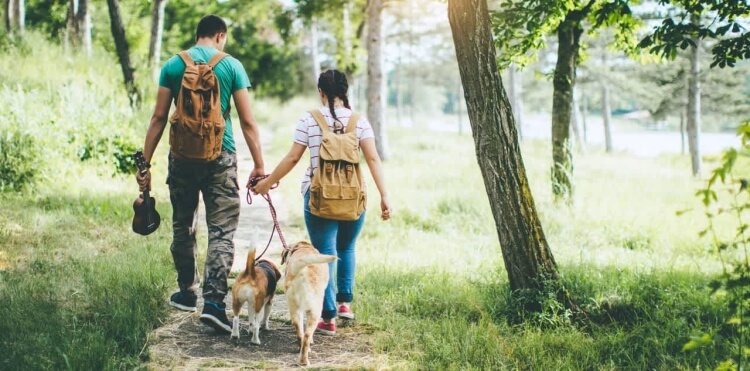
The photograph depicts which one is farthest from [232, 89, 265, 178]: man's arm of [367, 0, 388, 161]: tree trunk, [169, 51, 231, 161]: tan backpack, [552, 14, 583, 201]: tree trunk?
[367, 0, 388, 161]: tree trunk

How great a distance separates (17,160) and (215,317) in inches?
225

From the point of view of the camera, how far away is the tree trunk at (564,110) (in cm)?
889

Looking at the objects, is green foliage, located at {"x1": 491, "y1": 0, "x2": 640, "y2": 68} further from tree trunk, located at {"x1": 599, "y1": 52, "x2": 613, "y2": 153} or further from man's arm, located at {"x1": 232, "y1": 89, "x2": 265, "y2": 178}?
tree trunk, located at {"x1": 599, "y1": 52, "x2": 613, "y2": 153}

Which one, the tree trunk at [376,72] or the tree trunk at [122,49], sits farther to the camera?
the tree trunk at [376,72]

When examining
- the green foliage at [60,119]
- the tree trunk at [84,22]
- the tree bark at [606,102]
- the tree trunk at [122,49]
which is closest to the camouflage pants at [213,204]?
the green foliage at [60,119]

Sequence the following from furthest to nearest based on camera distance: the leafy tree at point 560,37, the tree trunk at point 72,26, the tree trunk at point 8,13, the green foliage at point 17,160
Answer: the tree trunk at point 8,13 → the tree trunk at point 72,26 → the green foliage at point 17,160 → the leafy tree at point 560,37

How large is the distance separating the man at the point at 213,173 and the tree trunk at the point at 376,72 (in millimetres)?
10997

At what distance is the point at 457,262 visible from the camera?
6.61m

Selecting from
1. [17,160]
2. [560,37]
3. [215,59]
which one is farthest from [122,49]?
[215,59]

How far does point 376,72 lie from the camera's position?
16.1m

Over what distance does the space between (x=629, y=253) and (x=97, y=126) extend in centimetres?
873

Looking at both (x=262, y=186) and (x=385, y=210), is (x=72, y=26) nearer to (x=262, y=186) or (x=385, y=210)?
(x=262, y=186)

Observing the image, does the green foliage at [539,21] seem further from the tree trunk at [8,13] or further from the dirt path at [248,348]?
the tree trunk at [8,13]

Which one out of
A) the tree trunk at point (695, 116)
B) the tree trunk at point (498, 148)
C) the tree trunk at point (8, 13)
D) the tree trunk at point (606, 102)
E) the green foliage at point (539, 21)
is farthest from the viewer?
the tree trunk at point (606, 102)
